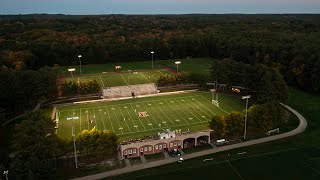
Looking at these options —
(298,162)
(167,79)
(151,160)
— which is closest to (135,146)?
(151,160)

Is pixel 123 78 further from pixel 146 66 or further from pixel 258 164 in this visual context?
pixel 258 164

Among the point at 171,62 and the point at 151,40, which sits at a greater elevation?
the point at 151,40

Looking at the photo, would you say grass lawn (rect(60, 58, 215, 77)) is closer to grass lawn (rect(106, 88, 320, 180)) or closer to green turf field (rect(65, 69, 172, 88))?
green turf field (rect(65, 69, 172, 88))

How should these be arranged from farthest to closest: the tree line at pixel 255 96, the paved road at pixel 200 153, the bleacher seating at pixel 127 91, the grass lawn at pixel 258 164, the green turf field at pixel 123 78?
the green turf field at pixel 123 78 → the bleacher seating at pixel 127 91 → the tree line at pixel 255 96 → the paved road at pixel 200 153 → the grass lawn at pixel 258 164

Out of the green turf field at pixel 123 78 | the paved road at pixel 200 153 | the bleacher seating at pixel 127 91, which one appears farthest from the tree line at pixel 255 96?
the green turf field at pixel 123 78

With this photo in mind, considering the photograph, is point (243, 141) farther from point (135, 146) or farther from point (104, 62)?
point (104, 62)

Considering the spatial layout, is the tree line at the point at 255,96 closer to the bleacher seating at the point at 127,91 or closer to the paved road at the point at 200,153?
the paved road at the point at 200,153

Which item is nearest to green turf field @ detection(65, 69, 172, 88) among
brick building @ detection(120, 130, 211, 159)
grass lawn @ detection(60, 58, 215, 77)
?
grass lawn @ detection(60, 58, 215, 77)
